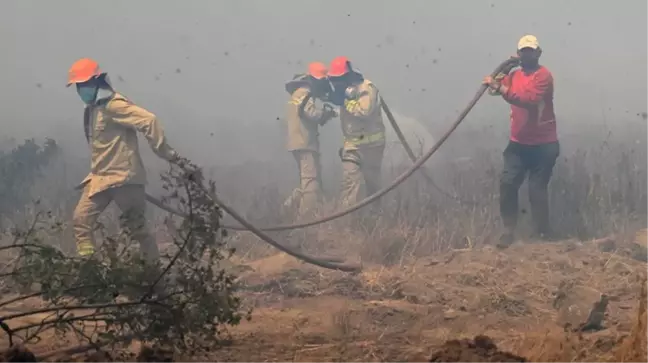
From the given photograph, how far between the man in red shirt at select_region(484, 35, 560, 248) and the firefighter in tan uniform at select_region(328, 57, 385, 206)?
1881 millimetres

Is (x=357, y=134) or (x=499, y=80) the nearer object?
(x=499, y=80)

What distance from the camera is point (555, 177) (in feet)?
29.2

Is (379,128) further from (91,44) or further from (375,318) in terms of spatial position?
(91,44)

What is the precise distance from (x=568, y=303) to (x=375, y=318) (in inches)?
49.1

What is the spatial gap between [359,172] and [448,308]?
164 inches

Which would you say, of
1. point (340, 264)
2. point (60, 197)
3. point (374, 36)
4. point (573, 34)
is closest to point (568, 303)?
point (340, 264)

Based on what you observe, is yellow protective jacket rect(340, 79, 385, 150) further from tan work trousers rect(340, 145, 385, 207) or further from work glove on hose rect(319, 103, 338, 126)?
work glove on hose rect(319, 103, 338, 126)

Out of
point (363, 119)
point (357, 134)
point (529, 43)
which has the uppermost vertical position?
point (529, 43)

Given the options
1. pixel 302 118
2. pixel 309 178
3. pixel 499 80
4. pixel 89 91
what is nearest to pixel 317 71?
pixel 302 118

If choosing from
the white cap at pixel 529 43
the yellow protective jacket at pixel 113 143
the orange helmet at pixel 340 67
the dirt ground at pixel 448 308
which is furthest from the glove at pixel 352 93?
the yellow protective jacket at pixel 113 143

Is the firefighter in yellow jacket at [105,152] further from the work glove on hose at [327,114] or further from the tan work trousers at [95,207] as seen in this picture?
the work glove on hose at [327,114]

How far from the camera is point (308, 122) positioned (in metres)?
9.84

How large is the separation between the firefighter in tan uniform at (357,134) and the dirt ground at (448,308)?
217 centimetres

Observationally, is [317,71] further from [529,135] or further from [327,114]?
[529,135]
